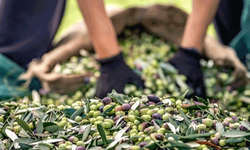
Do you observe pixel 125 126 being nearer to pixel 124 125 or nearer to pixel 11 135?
pixel 124 125

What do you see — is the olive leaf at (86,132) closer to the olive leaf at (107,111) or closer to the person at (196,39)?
the olive leaf at (107,111)

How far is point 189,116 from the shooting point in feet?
3.40

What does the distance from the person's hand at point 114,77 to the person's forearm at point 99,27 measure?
0.16 feet

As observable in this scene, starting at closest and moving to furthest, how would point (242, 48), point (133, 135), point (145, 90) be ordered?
point (133, 135)
point (145, 90)
point (242, 48)

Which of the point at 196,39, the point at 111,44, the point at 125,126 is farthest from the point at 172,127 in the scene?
the point at 196,39

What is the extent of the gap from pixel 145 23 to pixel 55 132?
1585 mm

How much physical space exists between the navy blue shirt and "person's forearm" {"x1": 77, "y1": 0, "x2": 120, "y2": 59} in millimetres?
457

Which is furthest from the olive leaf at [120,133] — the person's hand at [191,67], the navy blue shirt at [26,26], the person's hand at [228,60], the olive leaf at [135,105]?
the navy blue shirt at [26,26]

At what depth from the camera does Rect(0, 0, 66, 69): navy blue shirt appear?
2.22 meters

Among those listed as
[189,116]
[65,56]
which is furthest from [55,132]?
[65,56]

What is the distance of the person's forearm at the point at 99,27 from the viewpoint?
1849mm

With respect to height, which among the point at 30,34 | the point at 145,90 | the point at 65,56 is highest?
the point at 30,34

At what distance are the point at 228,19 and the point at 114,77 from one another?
109 cm

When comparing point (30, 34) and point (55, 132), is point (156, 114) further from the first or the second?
point (30, 34)
